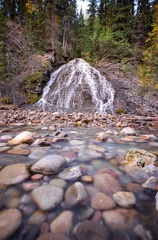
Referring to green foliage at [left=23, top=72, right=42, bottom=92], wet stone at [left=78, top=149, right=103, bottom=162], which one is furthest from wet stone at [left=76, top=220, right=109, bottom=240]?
green foliage at [left=23, top=72, right=42, bottom=92]

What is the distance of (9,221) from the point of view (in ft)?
3.48

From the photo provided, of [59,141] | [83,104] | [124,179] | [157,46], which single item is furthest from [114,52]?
[124,179]

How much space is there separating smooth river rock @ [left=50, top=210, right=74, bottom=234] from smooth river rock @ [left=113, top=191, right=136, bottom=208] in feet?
1.42

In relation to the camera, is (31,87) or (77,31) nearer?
(31,87)

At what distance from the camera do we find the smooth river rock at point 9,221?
98 cm

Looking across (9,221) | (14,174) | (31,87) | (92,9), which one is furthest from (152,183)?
(92,9)

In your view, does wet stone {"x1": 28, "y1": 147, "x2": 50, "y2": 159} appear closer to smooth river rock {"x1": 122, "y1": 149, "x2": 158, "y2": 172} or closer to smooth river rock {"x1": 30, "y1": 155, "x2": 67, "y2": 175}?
smooth river rock {"x1": 30, "y1": 155, "x2": 67, "y2": 175}

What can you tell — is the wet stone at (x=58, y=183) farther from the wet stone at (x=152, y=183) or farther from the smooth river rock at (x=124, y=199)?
the wet stone at (x=152, y=183)

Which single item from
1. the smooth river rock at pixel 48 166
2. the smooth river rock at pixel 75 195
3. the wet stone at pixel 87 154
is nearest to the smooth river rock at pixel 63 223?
the smooth river rock at pixel 75 195

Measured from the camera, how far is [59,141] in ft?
10.3

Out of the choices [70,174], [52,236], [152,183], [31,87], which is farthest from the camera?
[31,87]

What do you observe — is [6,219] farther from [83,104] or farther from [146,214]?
[83,104]

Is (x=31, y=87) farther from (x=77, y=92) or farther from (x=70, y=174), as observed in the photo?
(x=70, y=174)

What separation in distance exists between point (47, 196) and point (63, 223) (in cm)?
30
